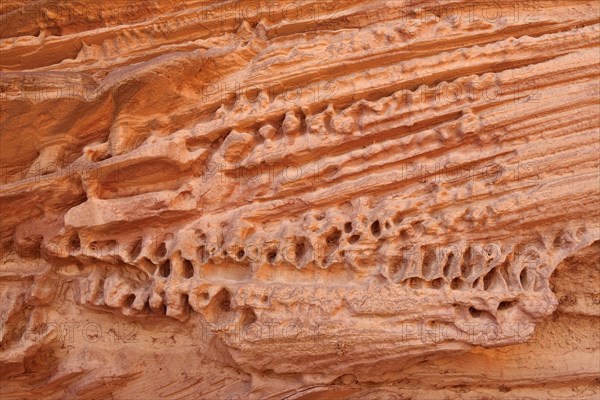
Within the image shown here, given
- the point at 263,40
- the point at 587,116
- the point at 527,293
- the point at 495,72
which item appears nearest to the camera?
the point at 527,293

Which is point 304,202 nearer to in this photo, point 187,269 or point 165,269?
point 187,269

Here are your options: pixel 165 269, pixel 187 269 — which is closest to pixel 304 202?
pixel 187 269

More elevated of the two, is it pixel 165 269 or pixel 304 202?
pixel 304 202

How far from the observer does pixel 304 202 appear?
3275mm

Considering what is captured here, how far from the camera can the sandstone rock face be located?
9.78 feet

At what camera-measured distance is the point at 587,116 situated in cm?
309

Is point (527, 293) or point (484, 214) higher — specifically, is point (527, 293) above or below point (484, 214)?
below

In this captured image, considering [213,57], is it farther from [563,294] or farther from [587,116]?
[563,294]

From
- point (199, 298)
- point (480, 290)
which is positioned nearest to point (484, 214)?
point (480, 290)

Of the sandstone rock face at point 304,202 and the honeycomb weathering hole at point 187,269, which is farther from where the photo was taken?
the honeycomb weathering hole at point 187,269

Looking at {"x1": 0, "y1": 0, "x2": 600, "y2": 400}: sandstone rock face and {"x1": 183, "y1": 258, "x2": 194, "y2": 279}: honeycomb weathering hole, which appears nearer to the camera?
{"x1": 0, "y1": 0, "x2": 600, "y2": 400}: sandstone rock face

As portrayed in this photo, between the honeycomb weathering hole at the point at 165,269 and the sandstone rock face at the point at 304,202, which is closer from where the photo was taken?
the sandstone rock face at the point at 304,202

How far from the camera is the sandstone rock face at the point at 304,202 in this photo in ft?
9.78

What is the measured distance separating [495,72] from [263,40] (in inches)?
63.4
